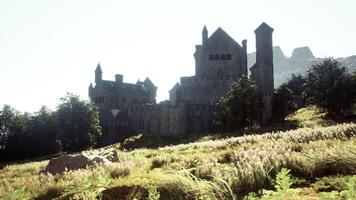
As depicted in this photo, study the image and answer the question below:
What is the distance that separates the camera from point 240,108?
6147 cm

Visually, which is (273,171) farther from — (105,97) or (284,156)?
(105,97)

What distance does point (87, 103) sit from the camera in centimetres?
7475

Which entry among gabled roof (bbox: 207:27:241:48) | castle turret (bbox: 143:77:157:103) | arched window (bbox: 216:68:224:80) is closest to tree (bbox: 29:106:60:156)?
arched window (bbox: 216:68:224:80)

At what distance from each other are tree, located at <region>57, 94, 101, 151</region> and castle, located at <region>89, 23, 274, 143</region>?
10.9m

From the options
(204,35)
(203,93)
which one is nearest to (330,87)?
(203,93)

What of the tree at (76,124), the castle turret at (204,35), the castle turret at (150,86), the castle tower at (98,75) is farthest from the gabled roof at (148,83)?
the tree at (76,124)

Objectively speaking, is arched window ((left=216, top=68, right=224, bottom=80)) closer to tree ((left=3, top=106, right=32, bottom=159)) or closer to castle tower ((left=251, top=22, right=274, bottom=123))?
castle tower ((left=251, top=22, right=274, bottom=123))

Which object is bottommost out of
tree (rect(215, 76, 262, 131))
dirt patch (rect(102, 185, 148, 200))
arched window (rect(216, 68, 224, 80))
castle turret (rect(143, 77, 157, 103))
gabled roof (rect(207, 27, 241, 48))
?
dirt patch (rect(102, 185, 148, 200))

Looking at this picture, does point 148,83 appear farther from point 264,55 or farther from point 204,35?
point 264,55

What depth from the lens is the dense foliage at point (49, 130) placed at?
226ft

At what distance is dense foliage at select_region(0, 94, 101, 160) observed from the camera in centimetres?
6875

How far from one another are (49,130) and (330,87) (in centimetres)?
4175

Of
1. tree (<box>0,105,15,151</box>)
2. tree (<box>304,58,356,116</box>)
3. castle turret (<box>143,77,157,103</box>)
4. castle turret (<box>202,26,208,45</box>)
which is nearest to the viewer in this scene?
tree (<box>304,58,356,116</box>)

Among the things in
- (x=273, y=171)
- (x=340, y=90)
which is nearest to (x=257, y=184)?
(x=273, y=171)
